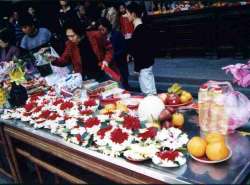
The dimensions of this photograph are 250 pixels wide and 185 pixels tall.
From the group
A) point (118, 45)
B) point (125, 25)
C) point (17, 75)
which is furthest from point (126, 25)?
point (17, 75)

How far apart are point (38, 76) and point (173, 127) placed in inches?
115

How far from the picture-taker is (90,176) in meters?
3.03

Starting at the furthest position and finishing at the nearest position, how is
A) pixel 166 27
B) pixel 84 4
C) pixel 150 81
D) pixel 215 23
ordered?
1. pixel 84 4
2. pixel 166 27
3. pixel 215 23
4. pixel 150 81

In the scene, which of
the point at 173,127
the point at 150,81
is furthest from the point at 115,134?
the point at 150,81

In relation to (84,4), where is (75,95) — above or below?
below

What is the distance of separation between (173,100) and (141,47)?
2528 mm

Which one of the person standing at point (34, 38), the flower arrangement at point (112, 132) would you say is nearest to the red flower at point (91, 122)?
the flower arrangement at point (112, 132)

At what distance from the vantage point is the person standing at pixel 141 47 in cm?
487

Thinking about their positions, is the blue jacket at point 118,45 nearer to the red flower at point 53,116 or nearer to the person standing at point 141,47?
the person standing at point 141,47

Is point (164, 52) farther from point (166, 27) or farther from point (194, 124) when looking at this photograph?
point (194, 124)

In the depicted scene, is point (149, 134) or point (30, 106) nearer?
point (149, 134)

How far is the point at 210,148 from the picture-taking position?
187cm

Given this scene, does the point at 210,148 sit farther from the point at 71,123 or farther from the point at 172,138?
the point at 71,123

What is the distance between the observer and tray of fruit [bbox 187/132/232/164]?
6.05ft
